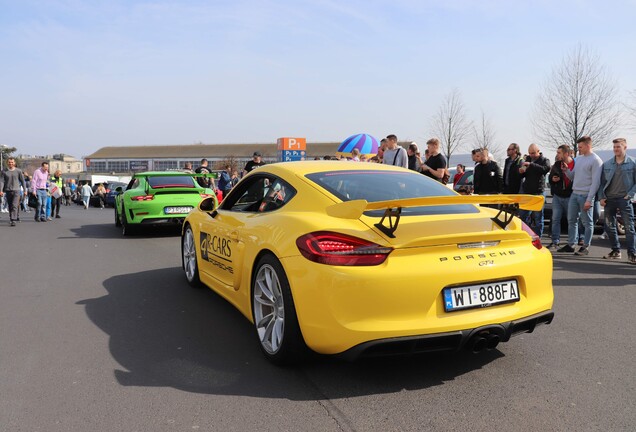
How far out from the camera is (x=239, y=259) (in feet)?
13.9

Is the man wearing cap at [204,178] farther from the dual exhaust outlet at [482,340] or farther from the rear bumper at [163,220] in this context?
the dual exhaust outlet at [482,340]

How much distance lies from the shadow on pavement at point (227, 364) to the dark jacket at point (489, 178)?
6.14m

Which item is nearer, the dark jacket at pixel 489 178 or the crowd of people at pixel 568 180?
the crowd of people at pixel 568 180

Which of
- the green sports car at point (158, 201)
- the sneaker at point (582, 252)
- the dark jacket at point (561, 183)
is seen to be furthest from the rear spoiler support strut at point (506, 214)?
the green sports car at point (158, 201)

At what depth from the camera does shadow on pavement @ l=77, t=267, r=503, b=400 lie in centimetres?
326

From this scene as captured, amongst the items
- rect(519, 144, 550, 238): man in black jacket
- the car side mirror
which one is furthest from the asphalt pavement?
rect(519, 144, 550, 238): man in black jacket

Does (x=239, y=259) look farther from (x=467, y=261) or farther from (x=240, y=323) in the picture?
(x=467, y=261)

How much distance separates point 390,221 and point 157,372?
181cm

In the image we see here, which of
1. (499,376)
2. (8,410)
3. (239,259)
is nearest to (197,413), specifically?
(8,410)

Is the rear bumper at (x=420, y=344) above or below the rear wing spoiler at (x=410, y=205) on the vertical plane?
below

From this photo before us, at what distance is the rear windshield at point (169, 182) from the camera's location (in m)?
11.5

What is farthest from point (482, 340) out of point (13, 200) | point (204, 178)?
point (13, 200)

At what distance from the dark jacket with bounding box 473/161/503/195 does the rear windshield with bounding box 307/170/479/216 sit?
5.58m

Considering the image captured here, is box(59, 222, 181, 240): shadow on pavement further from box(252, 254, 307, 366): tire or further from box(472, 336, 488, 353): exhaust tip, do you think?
box(472, 336, 488, 353): exhaust tip
